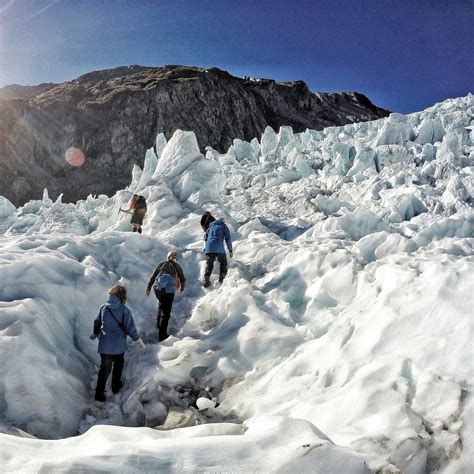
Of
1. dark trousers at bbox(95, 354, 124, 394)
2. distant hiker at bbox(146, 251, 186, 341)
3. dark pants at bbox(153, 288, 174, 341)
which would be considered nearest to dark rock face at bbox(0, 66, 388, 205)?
distant hiker at bbox(146, 251, 186, 341)

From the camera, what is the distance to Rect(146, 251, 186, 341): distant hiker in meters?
6.25

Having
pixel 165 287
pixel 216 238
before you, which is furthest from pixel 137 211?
pixel 165 287

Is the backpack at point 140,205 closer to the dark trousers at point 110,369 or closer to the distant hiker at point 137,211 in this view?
the distant hiker at point 137,211

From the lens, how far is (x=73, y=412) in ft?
14.7

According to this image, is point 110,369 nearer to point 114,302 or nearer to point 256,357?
point 114,302

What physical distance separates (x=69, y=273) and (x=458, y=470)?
17.2 ft

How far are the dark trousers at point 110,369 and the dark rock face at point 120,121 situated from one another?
45935mm

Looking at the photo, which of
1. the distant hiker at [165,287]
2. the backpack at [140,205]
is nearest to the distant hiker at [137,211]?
the backpack at [140,205]

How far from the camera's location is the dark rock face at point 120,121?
50.5 metres

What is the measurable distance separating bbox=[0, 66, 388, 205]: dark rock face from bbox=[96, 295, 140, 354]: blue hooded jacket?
150ft

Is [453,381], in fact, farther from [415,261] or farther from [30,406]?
[30,406]

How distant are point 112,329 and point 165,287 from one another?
4.32 ft

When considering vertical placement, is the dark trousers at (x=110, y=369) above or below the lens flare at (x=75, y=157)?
below

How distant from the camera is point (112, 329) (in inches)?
201
